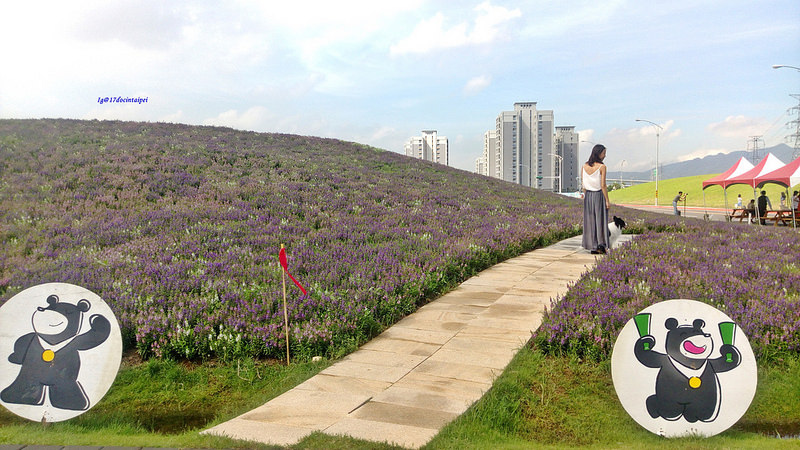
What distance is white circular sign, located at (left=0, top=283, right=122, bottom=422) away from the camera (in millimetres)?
4652

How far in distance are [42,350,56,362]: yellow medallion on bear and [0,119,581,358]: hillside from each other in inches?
49.6

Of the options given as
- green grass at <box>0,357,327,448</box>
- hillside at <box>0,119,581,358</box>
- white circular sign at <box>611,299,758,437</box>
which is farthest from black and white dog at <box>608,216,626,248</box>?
green grass at <box>0,357,327,448</box>

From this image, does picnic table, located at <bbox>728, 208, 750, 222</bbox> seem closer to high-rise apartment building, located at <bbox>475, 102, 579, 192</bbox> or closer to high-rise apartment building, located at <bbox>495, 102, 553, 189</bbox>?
high-rise apartment building, located at <bbox>475, 102, 579, 192</bbox>

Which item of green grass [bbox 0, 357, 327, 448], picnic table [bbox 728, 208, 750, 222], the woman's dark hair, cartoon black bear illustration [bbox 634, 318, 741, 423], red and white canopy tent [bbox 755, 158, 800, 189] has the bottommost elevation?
green grass [bbox 0, 357, 327, 448]

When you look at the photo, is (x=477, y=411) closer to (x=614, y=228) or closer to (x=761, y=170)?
(x=614, y=228)

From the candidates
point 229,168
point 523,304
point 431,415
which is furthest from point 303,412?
point 229,168

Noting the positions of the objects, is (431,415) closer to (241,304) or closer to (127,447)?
(127,447)

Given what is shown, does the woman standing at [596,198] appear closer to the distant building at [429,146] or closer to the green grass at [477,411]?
the green grass at [477,411]

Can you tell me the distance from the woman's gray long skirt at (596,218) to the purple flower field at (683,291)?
77cm

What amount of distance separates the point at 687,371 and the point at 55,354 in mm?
5559

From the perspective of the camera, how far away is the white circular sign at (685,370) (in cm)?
414

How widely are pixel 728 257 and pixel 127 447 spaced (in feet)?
32.8

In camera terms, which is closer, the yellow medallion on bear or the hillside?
the yellow medallion on bear

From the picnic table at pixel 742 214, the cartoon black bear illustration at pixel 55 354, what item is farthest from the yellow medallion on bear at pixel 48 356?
the picnic table at pixel 742 214
